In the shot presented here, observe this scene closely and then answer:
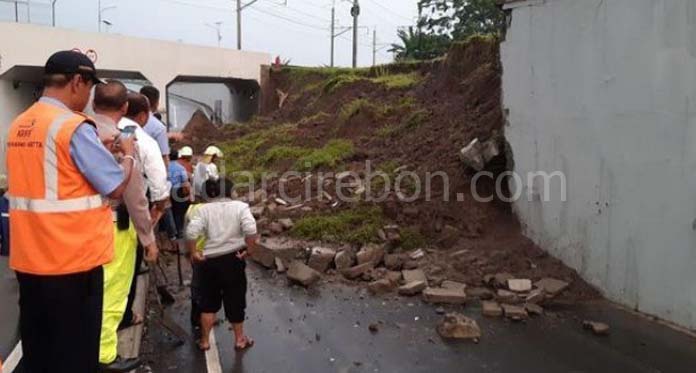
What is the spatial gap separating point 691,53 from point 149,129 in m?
5.01

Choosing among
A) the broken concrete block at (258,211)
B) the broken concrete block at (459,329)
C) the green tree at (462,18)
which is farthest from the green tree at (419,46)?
the broken concrete block at (459,329)

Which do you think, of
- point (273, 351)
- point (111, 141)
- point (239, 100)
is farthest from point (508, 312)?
point (239, 100)

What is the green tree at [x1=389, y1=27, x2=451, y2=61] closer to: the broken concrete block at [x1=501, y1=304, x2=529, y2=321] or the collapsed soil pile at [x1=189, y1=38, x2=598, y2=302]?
the collapsed soil pile at [x1=189, y1=38, x2=598, y2=302]

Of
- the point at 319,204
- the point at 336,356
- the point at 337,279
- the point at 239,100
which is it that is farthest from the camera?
the point at 239,100

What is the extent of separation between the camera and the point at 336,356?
539 centimetres

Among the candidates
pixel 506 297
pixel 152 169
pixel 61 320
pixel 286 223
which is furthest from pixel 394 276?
pixel 61 320

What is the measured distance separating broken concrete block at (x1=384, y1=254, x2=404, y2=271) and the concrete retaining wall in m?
1.80

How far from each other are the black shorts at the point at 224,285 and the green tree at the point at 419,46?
30227 mm

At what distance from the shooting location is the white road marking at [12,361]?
4.34 meters

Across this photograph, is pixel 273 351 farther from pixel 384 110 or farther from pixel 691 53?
pixel 384 110

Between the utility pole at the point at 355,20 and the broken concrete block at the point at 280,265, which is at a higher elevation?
the utility pole at the point at 355,20

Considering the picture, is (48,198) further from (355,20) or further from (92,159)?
(355,20)

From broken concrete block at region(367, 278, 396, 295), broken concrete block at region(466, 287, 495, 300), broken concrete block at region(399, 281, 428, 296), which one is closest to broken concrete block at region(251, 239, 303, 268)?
broken concrete block at region(367, 278, 396, 295)

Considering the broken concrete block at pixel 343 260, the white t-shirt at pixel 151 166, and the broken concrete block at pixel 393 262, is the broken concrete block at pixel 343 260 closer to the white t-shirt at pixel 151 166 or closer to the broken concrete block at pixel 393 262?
the broken concrete block at pixel 393 262
